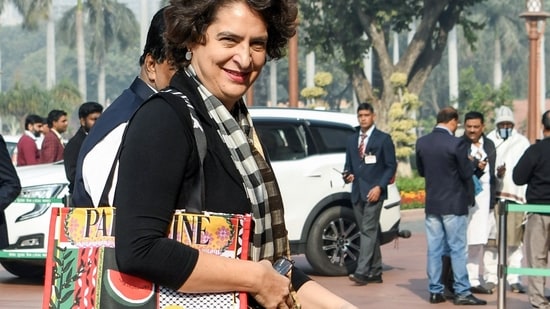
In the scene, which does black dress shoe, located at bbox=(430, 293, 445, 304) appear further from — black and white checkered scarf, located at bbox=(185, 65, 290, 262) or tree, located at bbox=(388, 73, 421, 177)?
tree, located at bbox=(388, 73, 421, 177)

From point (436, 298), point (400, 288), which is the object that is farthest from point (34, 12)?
point (436, 298)

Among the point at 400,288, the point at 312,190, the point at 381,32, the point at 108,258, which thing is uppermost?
the point at 381,32

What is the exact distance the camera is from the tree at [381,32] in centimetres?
3869

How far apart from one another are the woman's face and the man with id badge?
32.8 feet

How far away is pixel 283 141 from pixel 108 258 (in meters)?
11.2

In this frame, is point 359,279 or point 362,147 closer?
point 359,279

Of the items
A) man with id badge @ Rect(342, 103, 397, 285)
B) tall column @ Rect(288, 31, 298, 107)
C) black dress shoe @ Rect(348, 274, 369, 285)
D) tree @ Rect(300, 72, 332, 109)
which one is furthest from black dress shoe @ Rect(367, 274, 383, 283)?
tree @ Rect(300, 72, 332, 109)

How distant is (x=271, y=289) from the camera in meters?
2.85

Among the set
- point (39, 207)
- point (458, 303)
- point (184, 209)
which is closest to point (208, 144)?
point (184, 209)

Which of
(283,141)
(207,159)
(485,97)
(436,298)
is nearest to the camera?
(207,159)

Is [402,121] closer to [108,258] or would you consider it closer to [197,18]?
[197,18]

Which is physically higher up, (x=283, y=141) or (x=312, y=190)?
(x=283, y=141)

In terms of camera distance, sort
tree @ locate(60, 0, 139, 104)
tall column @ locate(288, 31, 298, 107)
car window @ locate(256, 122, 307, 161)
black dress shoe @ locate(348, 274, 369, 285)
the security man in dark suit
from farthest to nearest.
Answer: tree @ locate(60, 0, 139, 104), tall column @ locate(288, 31, 298, 107), car window @ locate(256, 122, 307, 161), black dress shoe @ locate(348, 274, 369, 285), the security man in dark suit

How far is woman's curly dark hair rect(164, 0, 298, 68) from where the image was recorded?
9.56 feet
